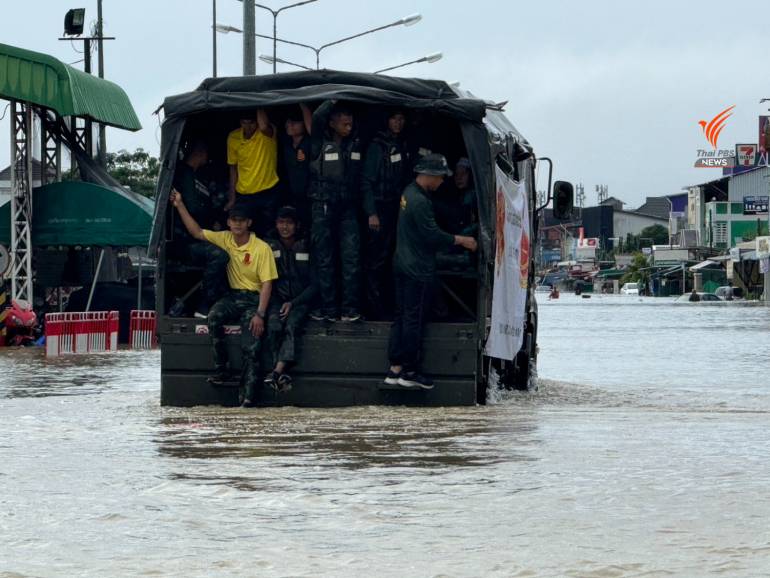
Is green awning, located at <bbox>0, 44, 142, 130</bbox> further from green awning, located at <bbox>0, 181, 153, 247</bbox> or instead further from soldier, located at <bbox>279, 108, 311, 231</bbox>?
soldier, located at <bbox>279, 108, 311, 231</bbox>

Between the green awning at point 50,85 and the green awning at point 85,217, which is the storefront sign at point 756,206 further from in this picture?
the green awning at point 85,217

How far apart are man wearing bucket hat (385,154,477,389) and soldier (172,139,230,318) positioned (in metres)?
1.53

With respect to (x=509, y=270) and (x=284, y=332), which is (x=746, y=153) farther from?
(x=284, y=332)

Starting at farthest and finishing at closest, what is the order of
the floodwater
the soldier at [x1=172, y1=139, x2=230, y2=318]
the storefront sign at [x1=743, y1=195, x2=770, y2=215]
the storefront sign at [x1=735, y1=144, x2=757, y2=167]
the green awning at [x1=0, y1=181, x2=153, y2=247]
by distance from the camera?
1. the storefront sign at [x1=735, y1=144, x2=757, y2=167]
2. the storefront sign at [x1=743, y1=195, x2=770, y2=215]
3. the green awning at [x1=0, y1=181, x2=153, y2=247]
4. the soldier at [x1=172, y1=139, x2=230, y2=318]
5. the floodwater

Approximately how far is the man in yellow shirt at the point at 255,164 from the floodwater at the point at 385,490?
75.0 inches

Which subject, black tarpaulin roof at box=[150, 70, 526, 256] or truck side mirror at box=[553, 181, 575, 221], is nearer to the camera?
black tarpaulin roof at box=[150, 70, 526, 256]

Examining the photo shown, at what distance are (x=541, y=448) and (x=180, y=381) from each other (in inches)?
174

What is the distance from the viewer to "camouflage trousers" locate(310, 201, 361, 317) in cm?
1304

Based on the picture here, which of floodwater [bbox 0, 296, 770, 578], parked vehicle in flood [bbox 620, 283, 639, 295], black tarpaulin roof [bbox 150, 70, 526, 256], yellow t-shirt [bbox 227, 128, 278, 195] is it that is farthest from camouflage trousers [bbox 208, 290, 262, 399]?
parked vehicle in flood [bbox 620, 283, 639, 295]

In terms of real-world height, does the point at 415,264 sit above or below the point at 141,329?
above

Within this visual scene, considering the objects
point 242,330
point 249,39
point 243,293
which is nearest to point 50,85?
point 249,39

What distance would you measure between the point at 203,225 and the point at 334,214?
1.39 m

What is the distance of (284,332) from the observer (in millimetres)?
13086

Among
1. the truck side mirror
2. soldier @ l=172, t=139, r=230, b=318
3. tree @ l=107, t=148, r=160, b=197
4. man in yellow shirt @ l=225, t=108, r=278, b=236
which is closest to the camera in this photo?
soldier @ l=172, t=139, r=230, b=318
